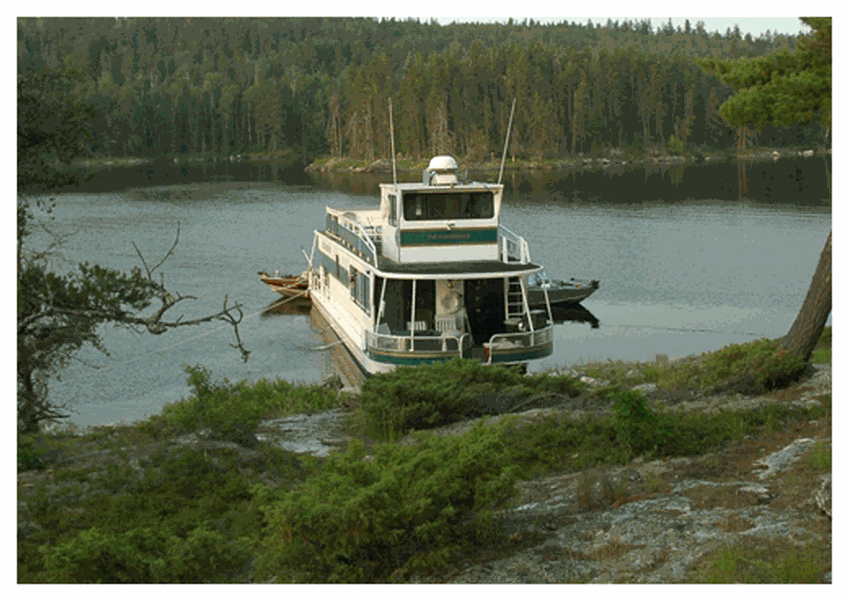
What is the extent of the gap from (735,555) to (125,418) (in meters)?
15.4

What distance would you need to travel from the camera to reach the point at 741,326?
2898 centimetres

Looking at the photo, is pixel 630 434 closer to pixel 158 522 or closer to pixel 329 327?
pixel 158 522

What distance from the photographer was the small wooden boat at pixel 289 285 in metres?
35.7

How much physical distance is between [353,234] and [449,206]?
393cm

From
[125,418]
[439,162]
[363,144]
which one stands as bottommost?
[125,418]

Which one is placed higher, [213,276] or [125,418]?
[213,276]

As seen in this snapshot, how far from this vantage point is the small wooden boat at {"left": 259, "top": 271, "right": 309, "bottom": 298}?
35.7 meters

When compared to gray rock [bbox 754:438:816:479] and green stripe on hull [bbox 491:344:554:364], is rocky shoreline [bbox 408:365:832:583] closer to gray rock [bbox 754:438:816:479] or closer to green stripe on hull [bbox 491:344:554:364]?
gray rock [bbox 754:438:816:479]

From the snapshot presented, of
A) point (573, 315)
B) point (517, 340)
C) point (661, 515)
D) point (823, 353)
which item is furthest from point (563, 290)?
point (661, 515)

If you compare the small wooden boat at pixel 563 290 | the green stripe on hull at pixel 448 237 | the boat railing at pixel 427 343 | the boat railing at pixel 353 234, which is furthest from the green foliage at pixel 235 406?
the small wooden boat at pixel 563 290

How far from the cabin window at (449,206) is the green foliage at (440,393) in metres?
5.90

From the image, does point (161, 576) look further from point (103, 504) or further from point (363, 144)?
point (363, 144)

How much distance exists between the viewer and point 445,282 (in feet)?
71.6

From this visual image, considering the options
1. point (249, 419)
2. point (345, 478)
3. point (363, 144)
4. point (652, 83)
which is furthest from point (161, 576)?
point (363, 144)
